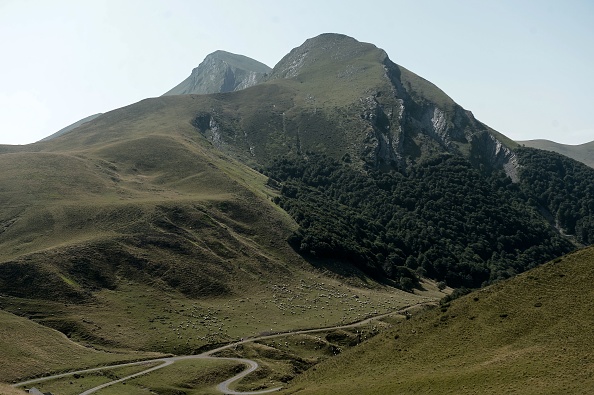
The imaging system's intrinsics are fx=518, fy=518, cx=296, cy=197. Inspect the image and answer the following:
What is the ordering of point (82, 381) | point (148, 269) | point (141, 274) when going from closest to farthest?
point (82, 381) < point (141, 274) < point (148, 269)

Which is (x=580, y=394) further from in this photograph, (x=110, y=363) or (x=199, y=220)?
(x=199, y=220)

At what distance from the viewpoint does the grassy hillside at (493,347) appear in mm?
44219

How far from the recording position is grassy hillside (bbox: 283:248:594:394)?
145 feet

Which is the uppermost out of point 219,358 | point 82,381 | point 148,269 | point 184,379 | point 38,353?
point 148,269

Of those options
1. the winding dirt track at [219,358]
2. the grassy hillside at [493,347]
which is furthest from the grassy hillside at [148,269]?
the grassy hillside at [493,347]

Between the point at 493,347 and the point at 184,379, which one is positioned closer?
the point at 493,347

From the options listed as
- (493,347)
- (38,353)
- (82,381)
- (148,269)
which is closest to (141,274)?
(148,269)

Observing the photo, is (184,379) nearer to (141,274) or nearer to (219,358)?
(219,358)

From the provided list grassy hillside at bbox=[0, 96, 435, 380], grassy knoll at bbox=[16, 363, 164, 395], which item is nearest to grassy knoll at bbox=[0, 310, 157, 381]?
grassy hillside at bbox=[0, 96, 435, 380]

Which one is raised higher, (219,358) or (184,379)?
(184,379)

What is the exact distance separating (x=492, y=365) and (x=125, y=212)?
118143 mm

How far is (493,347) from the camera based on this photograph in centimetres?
5322

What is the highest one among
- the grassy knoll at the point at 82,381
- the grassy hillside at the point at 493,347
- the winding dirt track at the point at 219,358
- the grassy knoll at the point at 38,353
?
the grassy hillside at the point at 493,347

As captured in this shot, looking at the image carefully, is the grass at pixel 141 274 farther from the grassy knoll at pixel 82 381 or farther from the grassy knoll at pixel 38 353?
the grassy knoll at pixel 82 381
